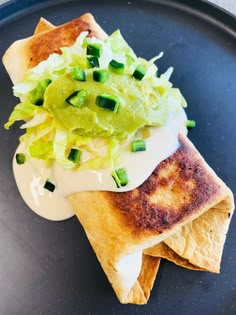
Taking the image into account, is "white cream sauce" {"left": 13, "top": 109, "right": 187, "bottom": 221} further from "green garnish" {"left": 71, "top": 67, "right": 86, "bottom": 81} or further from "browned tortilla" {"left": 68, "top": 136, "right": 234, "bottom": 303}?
"green garnish" {"left": 71, "top": 67, "right": 86, "bottom": 81}

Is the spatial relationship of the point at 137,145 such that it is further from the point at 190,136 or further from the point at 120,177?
the point at 190,136

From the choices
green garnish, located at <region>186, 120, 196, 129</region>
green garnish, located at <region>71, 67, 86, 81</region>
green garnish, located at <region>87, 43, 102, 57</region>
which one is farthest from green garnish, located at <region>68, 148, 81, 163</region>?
green garnish, located at <region>186, 120, 196, 129</region>

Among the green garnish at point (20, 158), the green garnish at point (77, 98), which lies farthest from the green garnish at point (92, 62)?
the green garnish at point (20, 158)

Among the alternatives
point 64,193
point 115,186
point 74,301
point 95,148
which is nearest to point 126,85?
point 95,148

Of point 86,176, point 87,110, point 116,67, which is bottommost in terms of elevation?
point 86,176

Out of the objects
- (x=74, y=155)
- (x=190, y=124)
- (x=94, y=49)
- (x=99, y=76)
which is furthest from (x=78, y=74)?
(x=190, y=124)

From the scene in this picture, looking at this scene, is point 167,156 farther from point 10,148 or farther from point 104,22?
point 104,22
